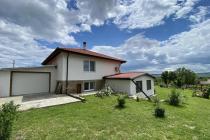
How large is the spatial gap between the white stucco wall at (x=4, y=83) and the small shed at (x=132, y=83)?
1104cm

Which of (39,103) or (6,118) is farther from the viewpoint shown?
(39,103)

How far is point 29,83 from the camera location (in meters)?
16.0

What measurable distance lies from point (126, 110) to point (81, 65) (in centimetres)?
886

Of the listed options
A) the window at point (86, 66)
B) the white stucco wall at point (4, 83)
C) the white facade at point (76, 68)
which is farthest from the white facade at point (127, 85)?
the white stucco wall at point (4, 83)

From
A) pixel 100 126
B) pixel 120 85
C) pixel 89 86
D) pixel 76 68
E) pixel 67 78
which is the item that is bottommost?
pixel 100 126

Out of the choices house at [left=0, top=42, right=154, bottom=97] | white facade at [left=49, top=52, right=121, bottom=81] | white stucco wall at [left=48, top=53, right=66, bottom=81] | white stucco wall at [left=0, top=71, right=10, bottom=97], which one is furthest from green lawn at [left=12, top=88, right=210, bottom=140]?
white stucco wall at [left=0, top=71, right=10, bottom=97]

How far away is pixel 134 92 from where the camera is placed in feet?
55.0

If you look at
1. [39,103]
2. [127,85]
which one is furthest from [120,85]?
[39,103]

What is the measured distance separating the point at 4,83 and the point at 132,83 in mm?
13319

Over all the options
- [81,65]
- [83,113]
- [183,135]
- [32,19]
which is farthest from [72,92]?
[183,135]

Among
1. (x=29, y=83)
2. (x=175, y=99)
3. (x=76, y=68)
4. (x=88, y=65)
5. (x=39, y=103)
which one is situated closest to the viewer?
(x=39, y=103)

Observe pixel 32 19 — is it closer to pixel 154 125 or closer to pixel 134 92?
pixel 134 92

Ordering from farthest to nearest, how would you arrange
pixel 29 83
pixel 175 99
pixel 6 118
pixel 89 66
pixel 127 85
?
pixel 89 66
pixel 127 85
pixel 29 83
pixel 175 99
pixel 6 118

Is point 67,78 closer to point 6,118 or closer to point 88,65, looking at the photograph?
point 88,65
